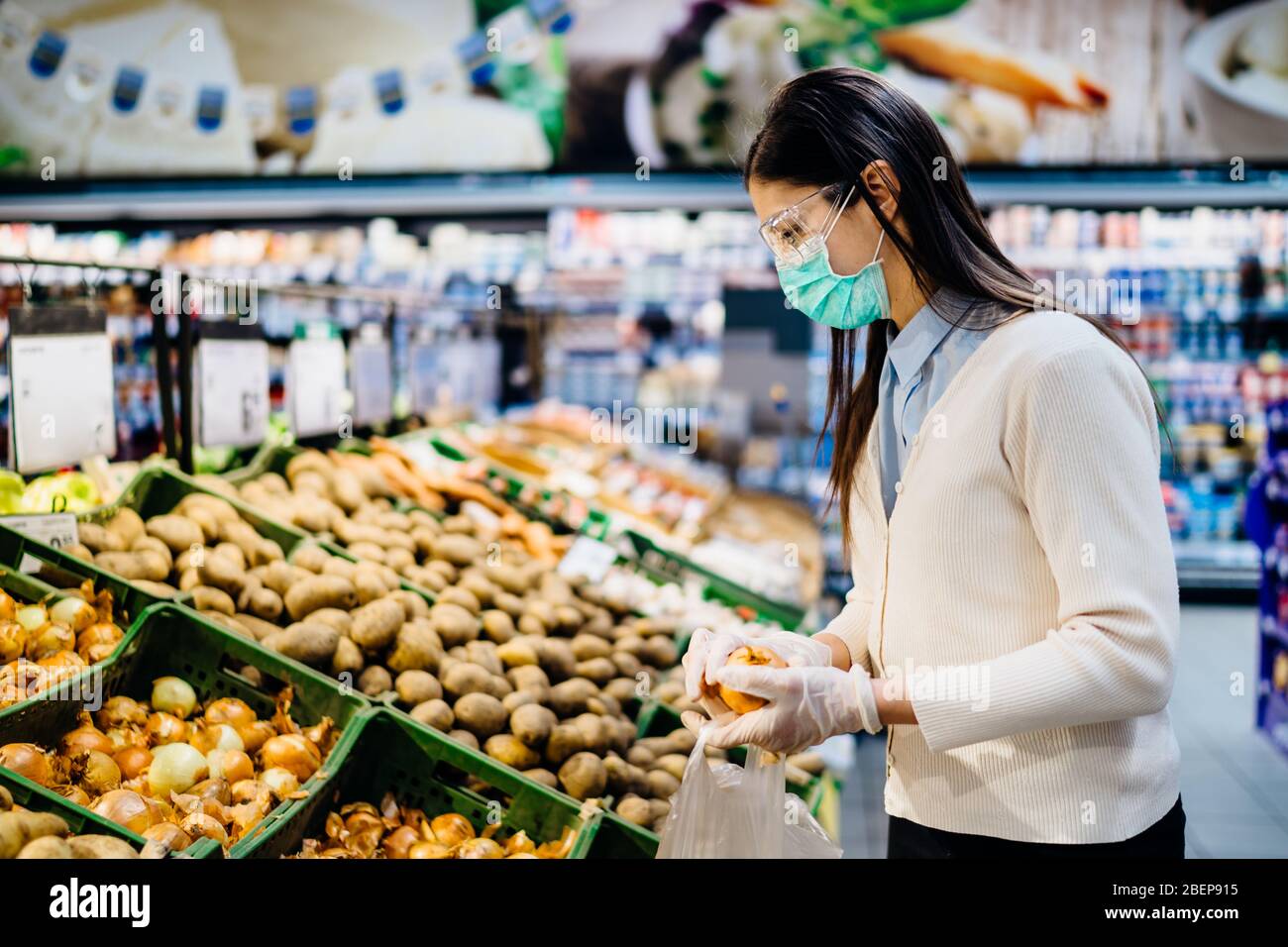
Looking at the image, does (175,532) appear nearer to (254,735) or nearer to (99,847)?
(254,735)

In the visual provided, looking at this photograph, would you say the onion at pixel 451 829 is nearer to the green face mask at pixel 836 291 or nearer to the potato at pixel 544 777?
the potato at pixel 544 777

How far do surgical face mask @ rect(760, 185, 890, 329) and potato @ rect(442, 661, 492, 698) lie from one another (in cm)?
118

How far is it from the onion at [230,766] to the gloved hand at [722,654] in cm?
90

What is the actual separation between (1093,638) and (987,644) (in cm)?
18

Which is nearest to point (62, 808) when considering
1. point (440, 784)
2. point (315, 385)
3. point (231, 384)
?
point (440, 784)

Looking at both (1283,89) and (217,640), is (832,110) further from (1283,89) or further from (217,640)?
(1283,89)

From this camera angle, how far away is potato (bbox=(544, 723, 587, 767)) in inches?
90.0

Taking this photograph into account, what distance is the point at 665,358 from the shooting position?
8.45 meters

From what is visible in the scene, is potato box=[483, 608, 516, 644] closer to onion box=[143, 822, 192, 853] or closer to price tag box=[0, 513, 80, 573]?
price tag box=[0, 513, 80, 573]

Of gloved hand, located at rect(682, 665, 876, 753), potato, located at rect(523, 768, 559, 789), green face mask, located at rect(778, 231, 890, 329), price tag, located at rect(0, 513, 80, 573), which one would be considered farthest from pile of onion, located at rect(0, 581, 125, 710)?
green face mask, located at rect(778, 231, 890, 329)

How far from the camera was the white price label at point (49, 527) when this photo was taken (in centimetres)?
222

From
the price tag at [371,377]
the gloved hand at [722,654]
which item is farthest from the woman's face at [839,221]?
the price tag at [371,377]

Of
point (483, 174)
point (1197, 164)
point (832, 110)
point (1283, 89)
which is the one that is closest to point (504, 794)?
point (832, 110)
